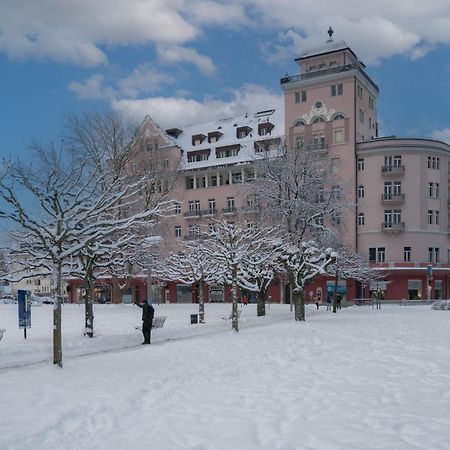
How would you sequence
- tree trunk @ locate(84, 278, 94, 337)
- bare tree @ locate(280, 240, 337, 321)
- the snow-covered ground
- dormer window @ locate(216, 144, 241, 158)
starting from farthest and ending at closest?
Result: dormer window @ locate(216, 144, 241, 158), bare tree @ locate(280, 240, 337, 321), tree trunk @ locate(84, 278, 94, 337), the snow-covered ground

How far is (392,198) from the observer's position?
59.9 meters

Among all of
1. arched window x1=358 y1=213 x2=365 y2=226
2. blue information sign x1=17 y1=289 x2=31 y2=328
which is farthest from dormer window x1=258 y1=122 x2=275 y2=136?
blue information sign x1=17 y1=289 x2=31 y2=328

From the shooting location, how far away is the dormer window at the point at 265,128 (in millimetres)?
67250

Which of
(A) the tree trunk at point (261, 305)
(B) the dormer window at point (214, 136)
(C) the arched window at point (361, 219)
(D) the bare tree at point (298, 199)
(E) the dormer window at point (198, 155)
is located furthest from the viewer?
(B) the dormer window at point (214, 136)

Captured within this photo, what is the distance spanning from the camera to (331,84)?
203 feet

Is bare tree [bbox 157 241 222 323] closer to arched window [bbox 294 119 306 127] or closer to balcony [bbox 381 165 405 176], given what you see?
arched window [bbox 294 119 306 127]

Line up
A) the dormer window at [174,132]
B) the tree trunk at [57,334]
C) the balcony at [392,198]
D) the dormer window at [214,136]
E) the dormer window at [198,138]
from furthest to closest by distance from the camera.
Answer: the dormer window at [174,132]
the dormer window at [198,138]
the dormer window at [214,136]
the balcony at [392,198]
the tree trunk at [57,334]

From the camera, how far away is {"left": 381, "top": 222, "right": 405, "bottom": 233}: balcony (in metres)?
59.2

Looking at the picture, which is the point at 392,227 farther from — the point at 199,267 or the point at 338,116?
the point at 199,267

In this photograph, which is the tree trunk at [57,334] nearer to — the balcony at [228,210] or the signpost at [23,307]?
the signpost at [23,307]

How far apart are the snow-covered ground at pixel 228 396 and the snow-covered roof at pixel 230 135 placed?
48.7 m

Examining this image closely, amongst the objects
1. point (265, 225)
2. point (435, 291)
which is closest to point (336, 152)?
point (435, 291)

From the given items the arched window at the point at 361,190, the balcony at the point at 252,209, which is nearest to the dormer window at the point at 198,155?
the arched window at the point at 361,190

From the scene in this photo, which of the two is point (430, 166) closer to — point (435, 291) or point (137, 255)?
point (435, 291)
